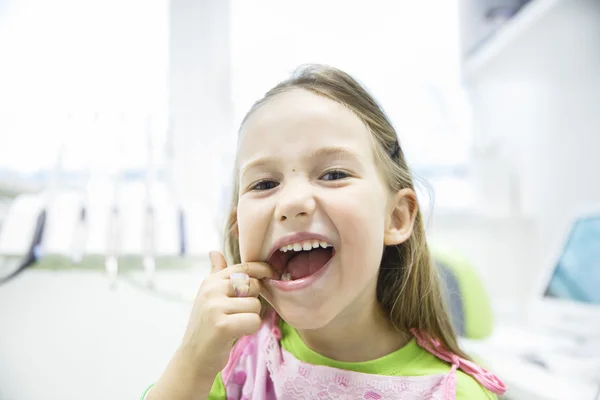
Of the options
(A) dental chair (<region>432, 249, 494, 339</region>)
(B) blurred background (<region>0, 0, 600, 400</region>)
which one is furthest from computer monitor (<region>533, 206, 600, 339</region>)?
(A) dental chair (<region>432, 249, 494, 339</region>)

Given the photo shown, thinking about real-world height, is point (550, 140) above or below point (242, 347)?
above

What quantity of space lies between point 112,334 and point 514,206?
138 cm

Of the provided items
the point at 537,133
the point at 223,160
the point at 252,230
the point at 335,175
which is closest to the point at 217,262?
the point at 252,230

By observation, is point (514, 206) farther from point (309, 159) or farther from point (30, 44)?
point (30, 44)

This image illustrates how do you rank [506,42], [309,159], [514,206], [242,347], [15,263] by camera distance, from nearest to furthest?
[309,159] < [242,347] < [15,263] < [506,42] < [514,206]

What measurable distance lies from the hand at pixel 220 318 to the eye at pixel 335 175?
127 mm

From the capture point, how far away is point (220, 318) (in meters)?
0.49

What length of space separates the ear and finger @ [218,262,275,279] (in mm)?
179

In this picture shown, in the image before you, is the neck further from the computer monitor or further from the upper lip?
the computer monitor

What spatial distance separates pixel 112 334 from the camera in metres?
0.73

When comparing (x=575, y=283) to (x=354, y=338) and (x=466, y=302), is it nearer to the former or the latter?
(x=466, y=302)


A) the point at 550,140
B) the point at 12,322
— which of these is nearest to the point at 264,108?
the point at 12,322

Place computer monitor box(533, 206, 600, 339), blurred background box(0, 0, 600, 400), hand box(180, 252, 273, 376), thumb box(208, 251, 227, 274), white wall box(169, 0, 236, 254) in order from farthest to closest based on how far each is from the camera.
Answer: white wall box(169, 0, 236, 254)
computer monitor box(533, 206, 600, 339)
blurred background box(0, 0, 600, 400)
thumb box(208, 251, 227, 274)
hand box(180, 252, 273, 376)

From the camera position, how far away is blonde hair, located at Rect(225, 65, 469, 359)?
623mm
